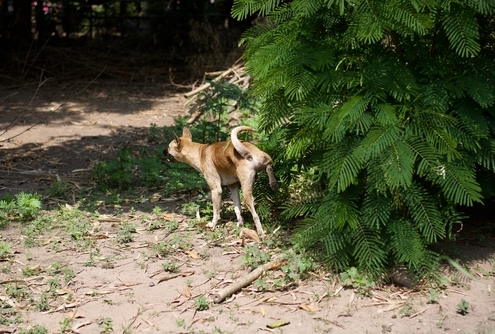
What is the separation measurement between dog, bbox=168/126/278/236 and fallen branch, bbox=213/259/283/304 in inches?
29.7

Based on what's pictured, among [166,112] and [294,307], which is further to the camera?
[166,112]

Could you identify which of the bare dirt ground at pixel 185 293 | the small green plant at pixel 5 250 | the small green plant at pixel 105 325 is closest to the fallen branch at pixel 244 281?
the bare dirt ground at pixel 185 293

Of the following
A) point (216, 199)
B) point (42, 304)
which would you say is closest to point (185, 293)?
point (42, 304)

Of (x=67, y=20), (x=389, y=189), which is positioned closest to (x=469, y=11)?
(x=389, y=189)

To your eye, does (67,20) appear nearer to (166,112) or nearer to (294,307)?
(166,112)

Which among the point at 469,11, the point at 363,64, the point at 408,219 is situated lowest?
the point at 408,219

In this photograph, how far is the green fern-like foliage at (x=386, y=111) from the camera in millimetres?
5988

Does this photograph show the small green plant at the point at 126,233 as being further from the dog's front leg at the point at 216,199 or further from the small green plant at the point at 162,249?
the dog's front leg at the point at 216,199

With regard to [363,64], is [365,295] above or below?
below

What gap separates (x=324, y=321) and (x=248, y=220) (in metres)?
2.24

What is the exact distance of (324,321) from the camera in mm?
5938

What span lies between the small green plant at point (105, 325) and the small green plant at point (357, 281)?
6.47 ft

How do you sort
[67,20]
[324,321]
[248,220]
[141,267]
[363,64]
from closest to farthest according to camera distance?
[324,321] < [363,64] < [141,267] < [248,220] < [67,20]

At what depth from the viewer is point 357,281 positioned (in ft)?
20.9
